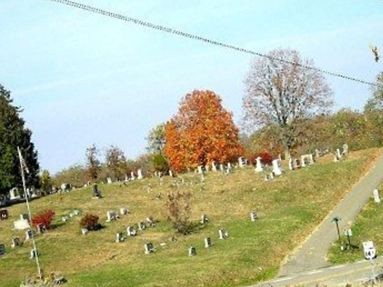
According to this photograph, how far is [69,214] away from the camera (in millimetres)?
50219

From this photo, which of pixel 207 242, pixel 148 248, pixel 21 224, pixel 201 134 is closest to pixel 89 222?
pixel 21 224

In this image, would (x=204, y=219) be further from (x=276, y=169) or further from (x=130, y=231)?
(x=276, y=169)

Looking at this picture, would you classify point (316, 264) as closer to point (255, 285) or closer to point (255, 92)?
point (255, 285)

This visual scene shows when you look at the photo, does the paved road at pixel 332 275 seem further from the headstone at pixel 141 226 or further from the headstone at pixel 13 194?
the headstone at pixel 13 194

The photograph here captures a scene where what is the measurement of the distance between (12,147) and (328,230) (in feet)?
137

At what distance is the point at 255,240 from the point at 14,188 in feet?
134

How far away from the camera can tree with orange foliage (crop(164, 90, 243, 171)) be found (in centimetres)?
7281

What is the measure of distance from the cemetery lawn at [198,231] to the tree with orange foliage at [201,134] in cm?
1242

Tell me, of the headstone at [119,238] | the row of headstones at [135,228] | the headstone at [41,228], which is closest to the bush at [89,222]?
the row of headstones at [135,228]

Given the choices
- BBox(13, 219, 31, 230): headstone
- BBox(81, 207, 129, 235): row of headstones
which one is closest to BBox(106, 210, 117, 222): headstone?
BBox(81, 207, 129, 235): row of headstones

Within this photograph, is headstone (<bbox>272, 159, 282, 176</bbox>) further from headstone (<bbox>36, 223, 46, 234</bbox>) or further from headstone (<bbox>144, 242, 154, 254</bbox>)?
headstone (<bbox>144, 242, 154, 254</bbox>)

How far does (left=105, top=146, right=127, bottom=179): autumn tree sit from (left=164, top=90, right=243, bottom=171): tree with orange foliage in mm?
9381

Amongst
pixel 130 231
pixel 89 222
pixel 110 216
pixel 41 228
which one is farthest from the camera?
pixel 110 216

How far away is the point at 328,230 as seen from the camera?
3616 cm
